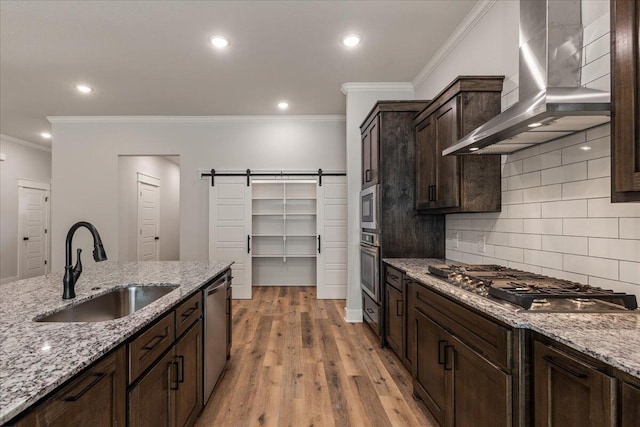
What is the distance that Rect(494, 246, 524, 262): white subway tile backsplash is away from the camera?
2.22 meters

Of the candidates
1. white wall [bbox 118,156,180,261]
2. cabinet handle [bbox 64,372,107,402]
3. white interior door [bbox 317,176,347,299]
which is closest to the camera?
cabinet handle [bbox 64,372,107,402]

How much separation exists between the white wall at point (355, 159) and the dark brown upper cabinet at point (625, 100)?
305 centimetres

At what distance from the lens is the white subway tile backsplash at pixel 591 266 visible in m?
1.55

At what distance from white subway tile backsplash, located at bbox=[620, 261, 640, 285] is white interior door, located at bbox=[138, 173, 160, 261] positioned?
270 inches

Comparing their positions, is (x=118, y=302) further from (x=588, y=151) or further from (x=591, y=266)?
(x=588, y=151)

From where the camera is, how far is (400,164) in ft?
10.9

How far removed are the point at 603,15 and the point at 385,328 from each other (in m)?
2.79

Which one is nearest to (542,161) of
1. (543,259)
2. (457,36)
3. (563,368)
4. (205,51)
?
(543,259)

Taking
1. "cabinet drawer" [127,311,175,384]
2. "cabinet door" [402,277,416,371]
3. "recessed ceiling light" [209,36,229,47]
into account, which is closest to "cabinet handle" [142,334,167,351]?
"cabinet drawer" [127,311,175,384]

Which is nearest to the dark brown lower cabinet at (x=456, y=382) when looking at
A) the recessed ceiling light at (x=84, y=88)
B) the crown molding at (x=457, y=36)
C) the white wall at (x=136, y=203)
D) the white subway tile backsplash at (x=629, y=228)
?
the white subway tile backsplash at (x=629, y=228)

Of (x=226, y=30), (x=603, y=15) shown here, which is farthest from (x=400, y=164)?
(x=226, y=30)

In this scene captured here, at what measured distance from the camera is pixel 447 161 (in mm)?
2568

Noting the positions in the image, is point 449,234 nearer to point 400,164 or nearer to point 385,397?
point 400,164

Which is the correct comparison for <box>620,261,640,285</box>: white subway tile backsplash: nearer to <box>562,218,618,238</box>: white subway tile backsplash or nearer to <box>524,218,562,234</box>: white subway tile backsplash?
<box>562,218,618,238</box>: white subway tile backsplash
